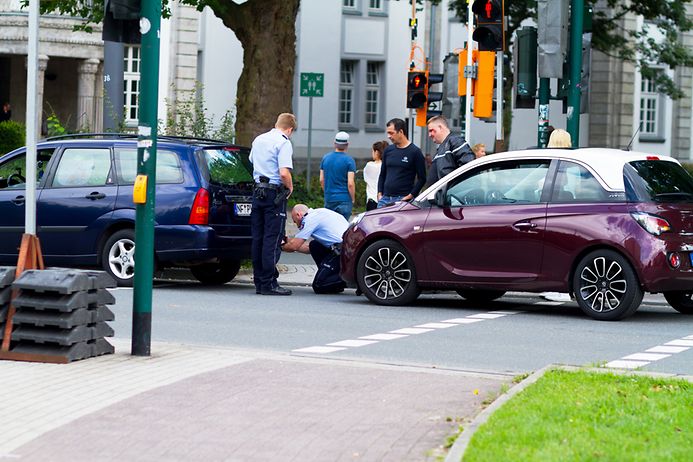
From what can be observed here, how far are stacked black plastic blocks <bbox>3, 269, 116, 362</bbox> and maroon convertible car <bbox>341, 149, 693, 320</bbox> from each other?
5075 mm

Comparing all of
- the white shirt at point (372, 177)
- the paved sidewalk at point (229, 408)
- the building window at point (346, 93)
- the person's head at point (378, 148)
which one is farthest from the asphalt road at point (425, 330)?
the building window at point (346, 93)

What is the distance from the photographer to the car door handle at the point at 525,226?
1447cm

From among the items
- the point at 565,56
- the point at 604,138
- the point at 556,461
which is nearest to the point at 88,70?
the point at 604,138

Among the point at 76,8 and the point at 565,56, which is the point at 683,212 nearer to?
the point at 565,56

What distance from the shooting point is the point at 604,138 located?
5338 centimetres

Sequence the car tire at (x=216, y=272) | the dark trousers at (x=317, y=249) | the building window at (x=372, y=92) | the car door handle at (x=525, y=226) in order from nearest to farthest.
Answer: the car door handle at (x=525, y=226)
the dark trousers at (x=317, y=249)
the car tire at (x=216, y=272)
the building window at (x=372, y=92)

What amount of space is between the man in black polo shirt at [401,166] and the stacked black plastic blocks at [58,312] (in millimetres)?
8045

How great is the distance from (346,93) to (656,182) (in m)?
35.4

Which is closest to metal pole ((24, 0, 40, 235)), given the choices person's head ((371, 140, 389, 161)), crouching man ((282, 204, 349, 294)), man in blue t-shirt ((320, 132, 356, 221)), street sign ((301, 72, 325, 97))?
crouching man ((282, 204, 349, 294))

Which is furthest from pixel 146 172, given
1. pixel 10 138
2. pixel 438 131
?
pixel 10 138

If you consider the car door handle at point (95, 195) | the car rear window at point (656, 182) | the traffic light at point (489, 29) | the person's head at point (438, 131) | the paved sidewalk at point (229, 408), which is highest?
the traffic light at point (489, 29)

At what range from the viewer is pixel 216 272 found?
18688 mm

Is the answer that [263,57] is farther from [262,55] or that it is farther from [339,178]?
[339,178]

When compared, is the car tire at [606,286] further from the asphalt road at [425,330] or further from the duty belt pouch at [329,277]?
the duty belt pouch at [329,277]
